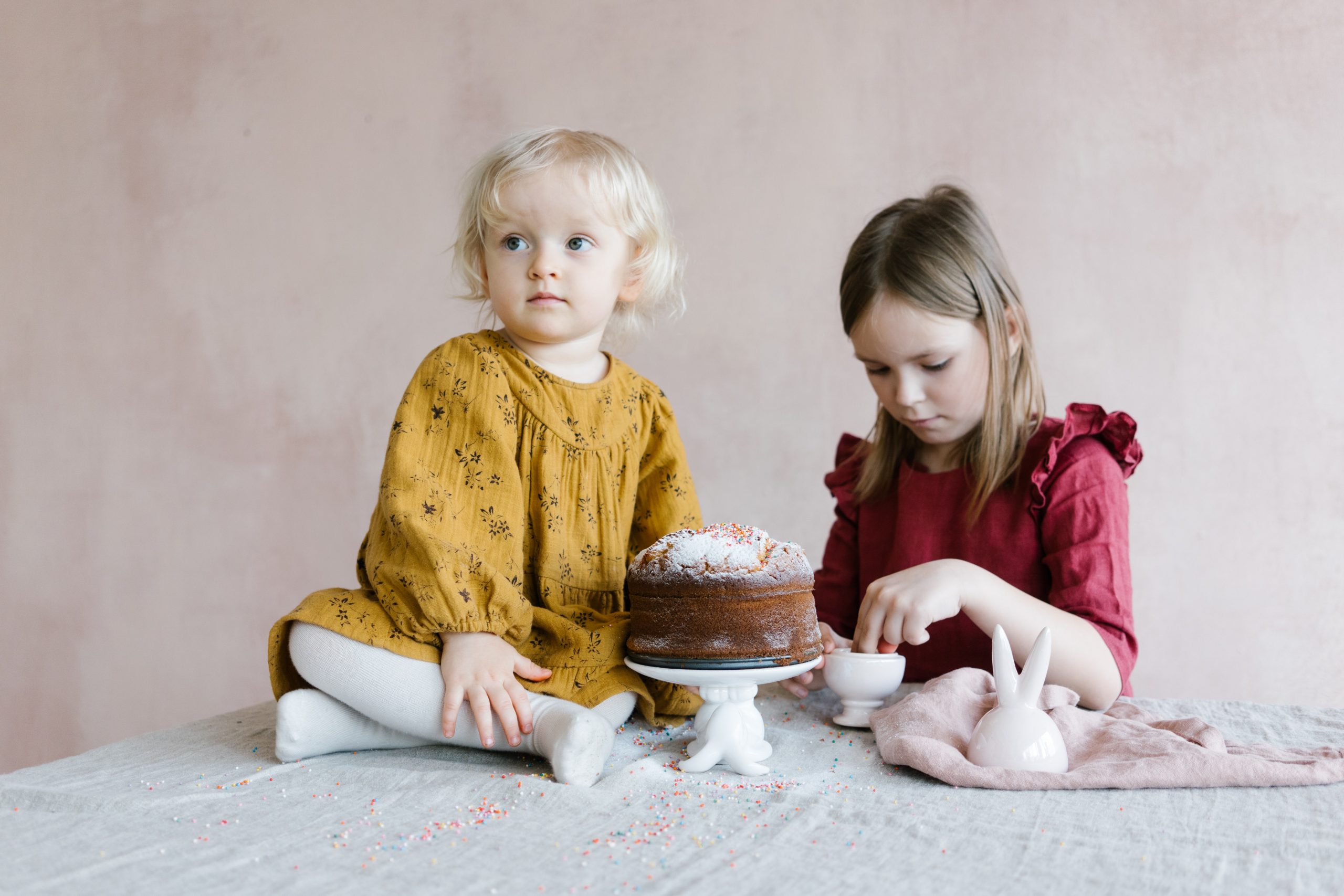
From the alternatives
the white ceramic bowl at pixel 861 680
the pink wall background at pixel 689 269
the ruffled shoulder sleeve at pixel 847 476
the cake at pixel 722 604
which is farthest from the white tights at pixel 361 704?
the pink wall background at pixel 689 269

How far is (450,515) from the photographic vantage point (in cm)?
112

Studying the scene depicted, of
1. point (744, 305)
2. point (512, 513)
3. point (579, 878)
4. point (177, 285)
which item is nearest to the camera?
point (579, 878)

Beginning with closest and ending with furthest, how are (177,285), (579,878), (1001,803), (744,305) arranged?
1. (579,878)
2. (1001,803)
3. (744,305)
4. (177,285)

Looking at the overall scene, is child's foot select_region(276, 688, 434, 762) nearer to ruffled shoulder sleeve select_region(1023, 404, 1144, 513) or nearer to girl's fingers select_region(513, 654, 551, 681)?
girl's fingers select_region(513, 654, 551, 681)

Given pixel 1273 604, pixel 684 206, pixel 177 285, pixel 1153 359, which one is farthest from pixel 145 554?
pixel 1273 604

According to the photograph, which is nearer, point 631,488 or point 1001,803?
point 1001,803

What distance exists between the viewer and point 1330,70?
6.16 ft

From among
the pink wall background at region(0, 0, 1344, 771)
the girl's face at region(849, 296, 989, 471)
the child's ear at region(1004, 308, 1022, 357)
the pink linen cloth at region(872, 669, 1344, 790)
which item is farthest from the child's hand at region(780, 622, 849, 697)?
the pink wall background at region(0, 0, 1344, 771)

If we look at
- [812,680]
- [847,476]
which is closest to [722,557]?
[812,680]

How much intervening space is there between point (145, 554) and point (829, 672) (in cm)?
183

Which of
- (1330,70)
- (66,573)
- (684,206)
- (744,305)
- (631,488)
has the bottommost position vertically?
(66,573)

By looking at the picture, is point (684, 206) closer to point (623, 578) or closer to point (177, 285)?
point (623, 578)

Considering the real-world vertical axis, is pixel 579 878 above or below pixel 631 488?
below

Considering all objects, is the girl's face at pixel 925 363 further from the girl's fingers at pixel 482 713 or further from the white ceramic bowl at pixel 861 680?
the girl's fingers at pixel 482 713
